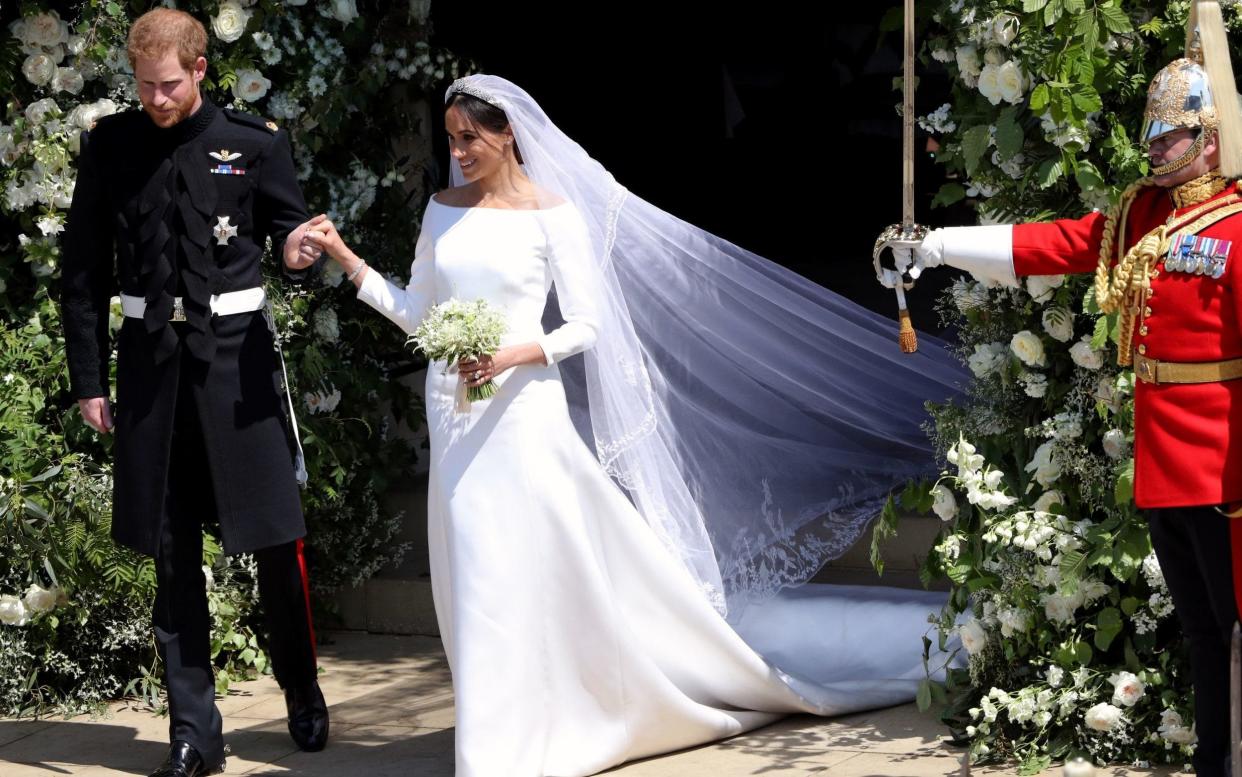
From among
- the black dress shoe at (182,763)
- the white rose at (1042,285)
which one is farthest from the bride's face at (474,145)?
the black dress shoe at (182,763)

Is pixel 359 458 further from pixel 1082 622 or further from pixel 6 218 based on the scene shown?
pixel 1082 622

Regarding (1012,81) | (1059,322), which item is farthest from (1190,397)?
(1012,81)

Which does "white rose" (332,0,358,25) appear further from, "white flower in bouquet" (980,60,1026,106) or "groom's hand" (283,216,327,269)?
"white flower in bouquet" (980,60,1026,106)

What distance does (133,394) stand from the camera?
4648 mm

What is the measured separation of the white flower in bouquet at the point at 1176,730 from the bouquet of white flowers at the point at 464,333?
1771mm

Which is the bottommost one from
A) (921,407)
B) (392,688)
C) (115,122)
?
(392,688)

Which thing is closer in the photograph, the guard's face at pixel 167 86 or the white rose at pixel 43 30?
the guard's face at pixel 167 86

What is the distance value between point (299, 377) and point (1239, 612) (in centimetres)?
333

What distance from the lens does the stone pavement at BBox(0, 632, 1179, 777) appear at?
4469 millimetres

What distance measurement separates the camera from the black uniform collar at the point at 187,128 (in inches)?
182

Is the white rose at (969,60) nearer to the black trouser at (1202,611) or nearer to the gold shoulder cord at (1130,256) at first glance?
the gold shoulder cord at (1130,256)

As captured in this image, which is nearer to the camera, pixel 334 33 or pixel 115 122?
pixel 115 122

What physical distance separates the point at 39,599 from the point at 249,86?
1.73 m

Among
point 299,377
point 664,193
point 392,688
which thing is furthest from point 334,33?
point 664,193
